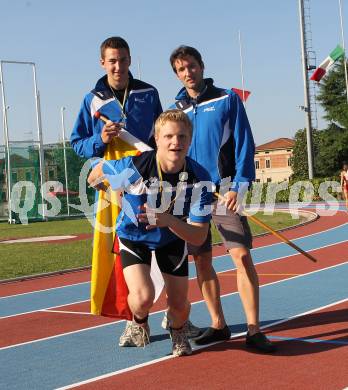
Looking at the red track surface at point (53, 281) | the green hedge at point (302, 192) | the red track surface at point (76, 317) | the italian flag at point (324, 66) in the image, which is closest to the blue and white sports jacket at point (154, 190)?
the red track surface at point (76, 317)

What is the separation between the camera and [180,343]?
5.27 m

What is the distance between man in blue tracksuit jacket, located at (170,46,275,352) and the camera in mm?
5449

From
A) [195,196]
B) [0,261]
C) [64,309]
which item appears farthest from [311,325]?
[0,261]

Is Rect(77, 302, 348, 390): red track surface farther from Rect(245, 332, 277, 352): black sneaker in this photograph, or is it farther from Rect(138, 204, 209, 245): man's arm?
Rect(138, 204, 209, 245): man's arm

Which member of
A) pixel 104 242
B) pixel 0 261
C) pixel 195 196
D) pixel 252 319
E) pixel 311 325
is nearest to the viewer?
pixel 195 196

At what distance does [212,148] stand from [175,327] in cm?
143

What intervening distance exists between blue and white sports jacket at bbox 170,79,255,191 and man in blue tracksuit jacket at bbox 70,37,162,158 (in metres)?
0.43

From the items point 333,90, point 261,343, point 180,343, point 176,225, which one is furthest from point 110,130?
point 333,90

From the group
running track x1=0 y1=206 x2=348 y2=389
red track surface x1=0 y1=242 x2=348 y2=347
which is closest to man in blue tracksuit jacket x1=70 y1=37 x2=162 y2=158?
running track x1=0 y1=206 x2=348 y2=389

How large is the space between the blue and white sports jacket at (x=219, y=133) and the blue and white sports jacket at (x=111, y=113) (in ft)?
1.33

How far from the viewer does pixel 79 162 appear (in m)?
39.9

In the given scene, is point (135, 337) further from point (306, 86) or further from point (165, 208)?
point (306, 86)

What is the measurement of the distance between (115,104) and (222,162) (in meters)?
1.00

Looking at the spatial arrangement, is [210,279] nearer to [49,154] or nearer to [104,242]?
[104,242]
